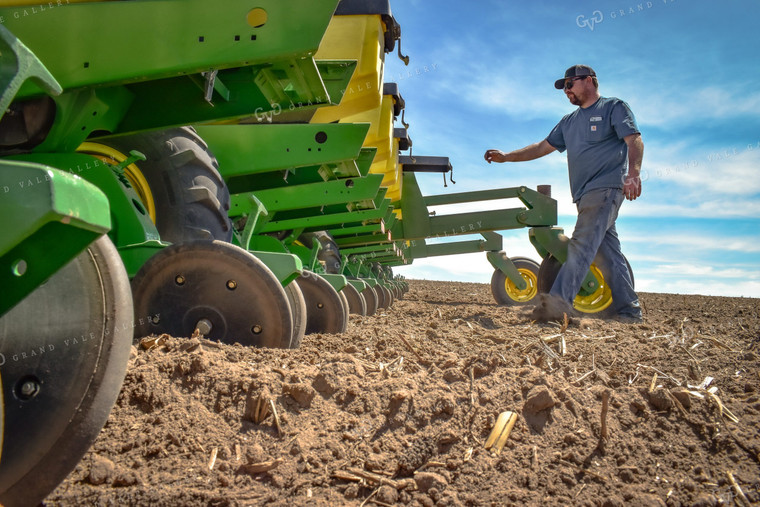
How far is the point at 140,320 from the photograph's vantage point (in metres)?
2.26

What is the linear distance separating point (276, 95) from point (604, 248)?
404cm

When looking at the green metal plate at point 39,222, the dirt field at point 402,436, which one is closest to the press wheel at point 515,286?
the dirt field at point 402,436

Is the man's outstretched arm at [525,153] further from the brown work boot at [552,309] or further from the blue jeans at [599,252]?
the brown work boot at [552,309]

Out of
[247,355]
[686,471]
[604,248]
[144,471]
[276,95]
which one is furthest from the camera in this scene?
[604,248]

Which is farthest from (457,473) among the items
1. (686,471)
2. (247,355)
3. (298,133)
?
(298,133)

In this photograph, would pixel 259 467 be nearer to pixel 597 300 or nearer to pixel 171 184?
pixel 171 184

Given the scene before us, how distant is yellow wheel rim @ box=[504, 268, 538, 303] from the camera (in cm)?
935

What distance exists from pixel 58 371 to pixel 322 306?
270cm

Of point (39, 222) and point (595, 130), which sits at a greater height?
point (595, 130)

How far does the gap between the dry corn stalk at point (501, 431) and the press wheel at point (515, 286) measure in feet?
25.7

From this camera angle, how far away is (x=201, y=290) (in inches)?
88.7

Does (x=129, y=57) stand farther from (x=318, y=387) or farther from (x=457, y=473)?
(x=457, y=473)

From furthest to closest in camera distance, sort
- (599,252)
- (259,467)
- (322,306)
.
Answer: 1. (599,252)
2. (322,306)
3. (259,467)

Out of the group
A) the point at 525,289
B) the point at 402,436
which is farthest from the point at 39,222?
the point at 525,289
